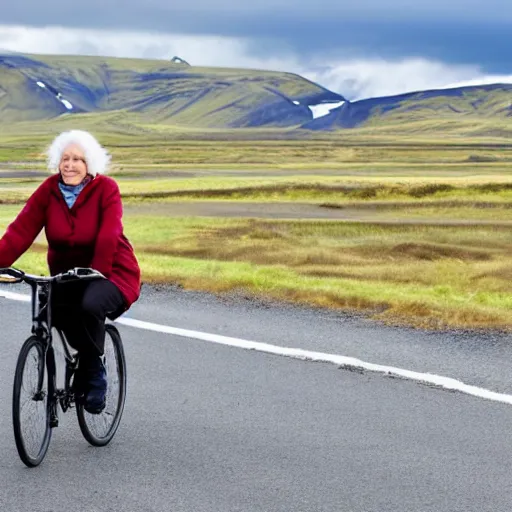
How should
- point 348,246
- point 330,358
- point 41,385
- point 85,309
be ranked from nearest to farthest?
1. point 85,309
2. point 41,385
3. point 330,358
4. point 348,246

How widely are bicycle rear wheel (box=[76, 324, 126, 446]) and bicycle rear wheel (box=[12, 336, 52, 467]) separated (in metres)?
0.32

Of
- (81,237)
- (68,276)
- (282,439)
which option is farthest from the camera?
(282,439)

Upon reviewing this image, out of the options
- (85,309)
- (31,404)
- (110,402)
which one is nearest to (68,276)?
(85,309)

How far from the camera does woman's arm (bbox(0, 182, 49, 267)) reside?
570cm

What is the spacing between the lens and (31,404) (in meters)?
5.69

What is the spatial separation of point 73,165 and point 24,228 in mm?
452

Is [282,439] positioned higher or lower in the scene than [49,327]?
lower

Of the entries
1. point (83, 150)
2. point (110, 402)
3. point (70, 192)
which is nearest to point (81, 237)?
point (70, 192)

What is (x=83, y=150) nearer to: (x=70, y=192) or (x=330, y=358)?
(x=70, y=192)

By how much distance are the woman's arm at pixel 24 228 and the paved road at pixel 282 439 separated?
47.9 inches

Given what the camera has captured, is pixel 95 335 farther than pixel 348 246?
No

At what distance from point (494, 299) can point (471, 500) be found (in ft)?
28.1

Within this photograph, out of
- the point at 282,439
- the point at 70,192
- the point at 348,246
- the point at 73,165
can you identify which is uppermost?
the point at 73,165

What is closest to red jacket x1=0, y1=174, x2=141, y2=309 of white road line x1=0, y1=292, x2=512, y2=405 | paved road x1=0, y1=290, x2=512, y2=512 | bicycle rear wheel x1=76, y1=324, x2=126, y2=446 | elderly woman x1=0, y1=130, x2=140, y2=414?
elderly woman x1=0, y1=130, x2=140, y2=414
